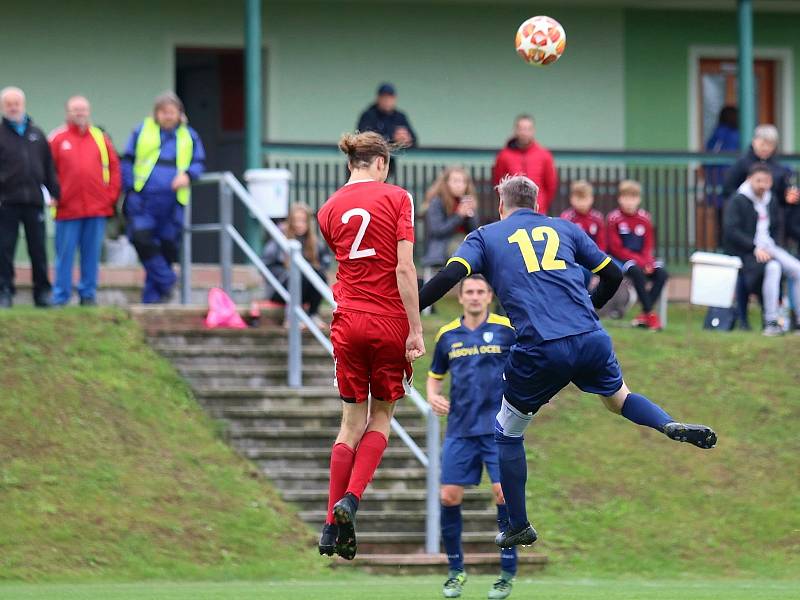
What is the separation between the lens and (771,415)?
16719 mm

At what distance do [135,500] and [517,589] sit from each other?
3.52 m

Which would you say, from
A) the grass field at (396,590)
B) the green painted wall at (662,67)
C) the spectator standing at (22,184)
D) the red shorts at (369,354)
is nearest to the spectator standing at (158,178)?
the spectator standing at (22,184)

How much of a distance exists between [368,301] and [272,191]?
8.63m

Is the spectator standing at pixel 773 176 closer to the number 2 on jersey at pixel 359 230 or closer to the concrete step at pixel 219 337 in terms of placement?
the concrete step at pixel 219 337

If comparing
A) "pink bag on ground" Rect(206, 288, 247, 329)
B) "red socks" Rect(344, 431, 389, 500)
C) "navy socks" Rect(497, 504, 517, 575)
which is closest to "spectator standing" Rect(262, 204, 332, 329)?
"pink bag on ground" Rect(206, 288, 247, 329)

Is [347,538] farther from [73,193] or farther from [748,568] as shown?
[73,193]

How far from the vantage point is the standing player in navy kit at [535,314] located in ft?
32.3

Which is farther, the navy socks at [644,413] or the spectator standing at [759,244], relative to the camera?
the spectator standing at [759,244]

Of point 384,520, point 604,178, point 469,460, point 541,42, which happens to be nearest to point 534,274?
point 469,460

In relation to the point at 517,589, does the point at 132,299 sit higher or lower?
higher

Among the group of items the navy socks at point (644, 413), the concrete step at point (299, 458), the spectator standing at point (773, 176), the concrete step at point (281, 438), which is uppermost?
the spectator standing at point (773, 176)

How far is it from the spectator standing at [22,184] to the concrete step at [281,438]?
2.65m

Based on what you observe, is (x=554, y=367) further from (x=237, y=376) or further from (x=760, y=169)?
(x=760, y=169)

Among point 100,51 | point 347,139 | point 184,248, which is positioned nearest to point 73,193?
point 184,248
